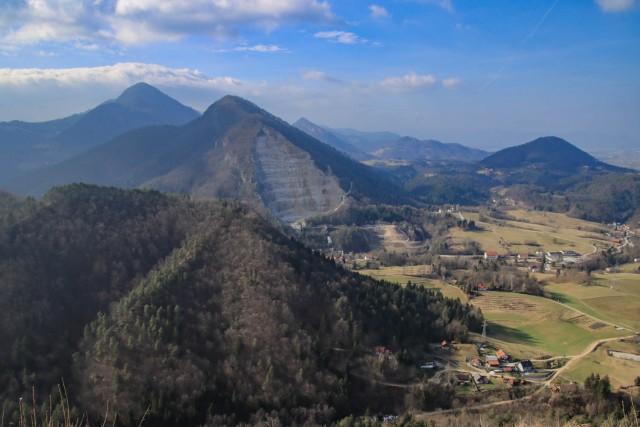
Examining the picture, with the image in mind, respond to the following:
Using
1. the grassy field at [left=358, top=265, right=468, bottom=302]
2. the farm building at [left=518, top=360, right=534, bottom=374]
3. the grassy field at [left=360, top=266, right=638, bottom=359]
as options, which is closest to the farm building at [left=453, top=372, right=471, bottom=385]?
the farm building at [left=518, top=360, right=534, bottom=374]

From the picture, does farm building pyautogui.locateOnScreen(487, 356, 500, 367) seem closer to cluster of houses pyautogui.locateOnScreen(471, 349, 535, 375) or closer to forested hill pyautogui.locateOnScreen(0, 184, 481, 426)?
cluster of houses pyautogui.locateOnScreen(471, 349, 535, 375)

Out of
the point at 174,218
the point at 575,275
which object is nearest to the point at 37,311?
the point at 174,218

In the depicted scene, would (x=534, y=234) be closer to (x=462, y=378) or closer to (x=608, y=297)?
(x=608, y=297)

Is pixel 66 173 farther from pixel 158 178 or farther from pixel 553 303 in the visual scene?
pixel 553 303

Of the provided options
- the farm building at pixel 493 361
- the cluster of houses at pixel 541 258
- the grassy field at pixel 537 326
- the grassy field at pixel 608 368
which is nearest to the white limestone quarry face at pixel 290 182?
the cluster of houses at pixel 541 258

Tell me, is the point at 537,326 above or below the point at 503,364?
above

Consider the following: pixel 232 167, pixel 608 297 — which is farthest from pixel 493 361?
pixel 232 167
